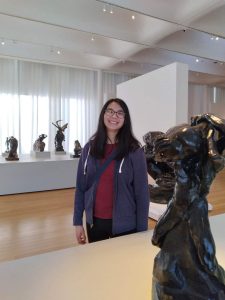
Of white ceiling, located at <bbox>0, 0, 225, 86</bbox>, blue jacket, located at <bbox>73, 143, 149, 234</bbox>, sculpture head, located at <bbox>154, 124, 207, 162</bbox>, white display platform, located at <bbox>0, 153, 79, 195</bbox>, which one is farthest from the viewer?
white display platform, located at <bbox>0, 153, 79, 195</bbox>

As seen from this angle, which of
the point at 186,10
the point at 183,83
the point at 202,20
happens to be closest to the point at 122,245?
the point at 183,83

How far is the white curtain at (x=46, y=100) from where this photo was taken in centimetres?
800

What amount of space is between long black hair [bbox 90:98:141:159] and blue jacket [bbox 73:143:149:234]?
1.3 inches

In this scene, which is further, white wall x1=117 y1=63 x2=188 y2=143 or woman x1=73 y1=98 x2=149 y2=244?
white wall x1=117 y1=63 x2=188 y2=143

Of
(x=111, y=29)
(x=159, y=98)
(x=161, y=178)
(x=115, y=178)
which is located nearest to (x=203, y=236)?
(x=161, y=178)

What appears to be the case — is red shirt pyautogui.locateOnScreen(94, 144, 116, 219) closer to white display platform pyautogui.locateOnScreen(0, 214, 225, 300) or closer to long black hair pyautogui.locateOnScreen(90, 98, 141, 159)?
long black hair pyautogui.locateOnScreen(90, 98, 141, 159)

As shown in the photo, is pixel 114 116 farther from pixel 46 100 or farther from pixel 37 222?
pixel 46 100

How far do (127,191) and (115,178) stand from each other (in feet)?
0.34

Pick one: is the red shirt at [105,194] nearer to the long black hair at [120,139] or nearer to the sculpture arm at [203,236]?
the long black hair at [120,139]

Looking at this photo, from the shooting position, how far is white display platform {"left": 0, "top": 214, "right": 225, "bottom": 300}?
881 mm

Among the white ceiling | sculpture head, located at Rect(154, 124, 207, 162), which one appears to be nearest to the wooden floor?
sculpture head, located at Rect(154, 124, 207, 162)

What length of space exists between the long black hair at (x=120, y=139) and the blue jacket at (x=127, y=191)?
3 centimetres

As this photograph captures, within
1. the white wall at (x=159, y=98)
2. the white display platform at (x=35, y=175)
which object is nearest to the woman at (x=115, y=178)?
the white wall at (x=159, y=98)

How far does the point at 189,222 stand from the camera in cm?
62
